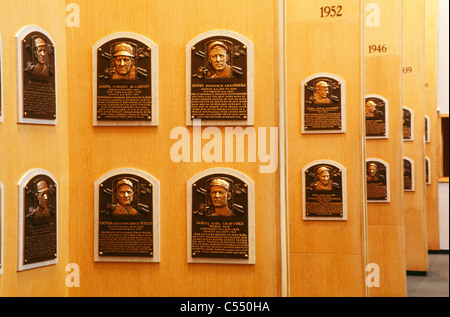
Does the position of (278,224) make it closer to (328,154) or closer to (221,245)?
(221,245)

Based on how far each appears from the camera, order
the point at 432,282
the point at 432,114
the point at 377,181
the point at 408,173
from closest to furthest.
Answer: the point at 377,181, the point at 408,173, the point at 432,282, the point at 432,114

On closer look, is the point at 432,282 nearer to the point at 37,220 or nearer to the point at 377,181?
the point at 377,181

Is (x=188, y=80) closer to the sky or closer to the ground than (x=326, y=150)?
closer to the sky

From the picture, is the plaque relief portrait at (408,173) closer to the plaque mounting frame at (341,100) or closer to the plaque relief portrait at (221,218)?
the plaque mounting frame at (341,100)

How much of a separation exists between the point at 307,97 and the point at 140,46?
2508 millimetres

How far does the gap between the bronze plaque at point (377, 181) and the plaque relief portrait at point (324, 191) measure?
124 centimetres

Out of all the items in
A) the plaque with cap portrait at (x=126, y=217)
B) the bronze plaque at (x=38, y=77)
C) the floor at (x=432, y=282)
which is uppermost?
the bronze plaque at (x=38, y=77)

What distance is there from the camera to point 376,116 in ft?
19.4

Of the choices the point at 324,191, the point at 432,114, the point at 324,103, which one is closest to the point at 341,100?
the point at 324,103

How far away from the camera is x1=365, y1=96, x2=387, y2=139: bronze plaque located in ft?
19.3

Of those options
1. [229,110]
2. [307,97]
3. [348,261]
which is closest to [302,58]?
[307,97]

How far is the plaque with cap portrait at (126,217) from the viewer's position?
2590 mm

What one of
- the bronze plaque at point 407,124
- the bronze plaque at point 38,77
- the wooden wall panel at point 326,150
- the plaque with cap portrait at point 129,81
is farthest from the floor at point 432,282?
the bronze plaque at point 38,77
